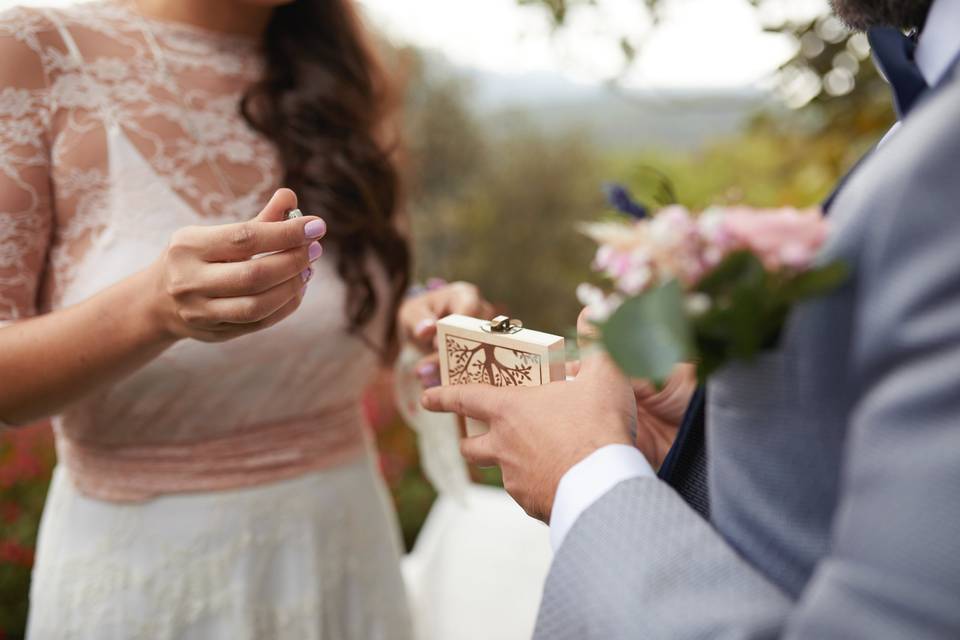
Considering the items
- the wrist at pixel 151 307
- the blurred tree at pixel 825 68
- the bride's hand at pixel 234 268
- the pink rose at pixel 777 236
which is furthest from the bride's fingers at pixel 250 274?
the blurred tree at pixel 825 68

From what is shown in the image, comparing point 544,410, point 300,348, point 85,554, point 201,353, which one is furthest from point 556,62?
point 85,554

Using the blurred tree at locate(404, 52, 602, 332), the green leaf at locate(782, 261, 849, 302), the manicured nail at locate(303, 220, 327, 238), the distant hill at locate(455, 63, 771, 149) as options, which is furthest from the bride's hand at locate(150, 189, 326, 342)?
the blurred tree at locate(404, 52, 602, 332)

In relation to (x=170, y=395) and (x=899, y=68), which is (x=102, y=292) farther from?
(x=899, y=68)

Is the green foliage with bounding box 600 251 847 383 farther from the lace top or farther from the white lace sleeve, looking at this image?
the white lace sleeve

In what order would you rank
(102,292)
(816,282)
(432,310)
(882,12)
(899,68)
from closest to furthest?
(816,282)
(899,68)
(882,12)
(102,292)
(432,310)

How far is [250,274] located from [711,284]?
81 cm

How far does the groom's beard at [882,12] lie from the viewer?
95 centimetres

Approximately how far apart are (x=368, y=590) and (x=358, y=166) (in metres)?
1.11

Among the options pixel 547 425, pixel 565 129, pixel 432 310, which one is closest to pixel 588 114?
pixel 565 129

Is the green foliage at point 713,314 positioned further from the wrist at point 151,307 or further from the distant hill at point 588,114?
the distant hill at point 588,114

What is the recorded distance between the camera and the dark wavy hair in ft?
6.08

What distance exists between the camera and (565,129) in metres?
7.14

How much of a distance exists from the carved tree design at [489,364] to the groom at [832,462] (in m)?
0.15

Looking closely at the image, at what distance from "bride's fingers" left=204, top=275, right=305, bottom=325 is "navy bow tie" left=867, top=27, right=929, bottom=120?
0.94 meters
